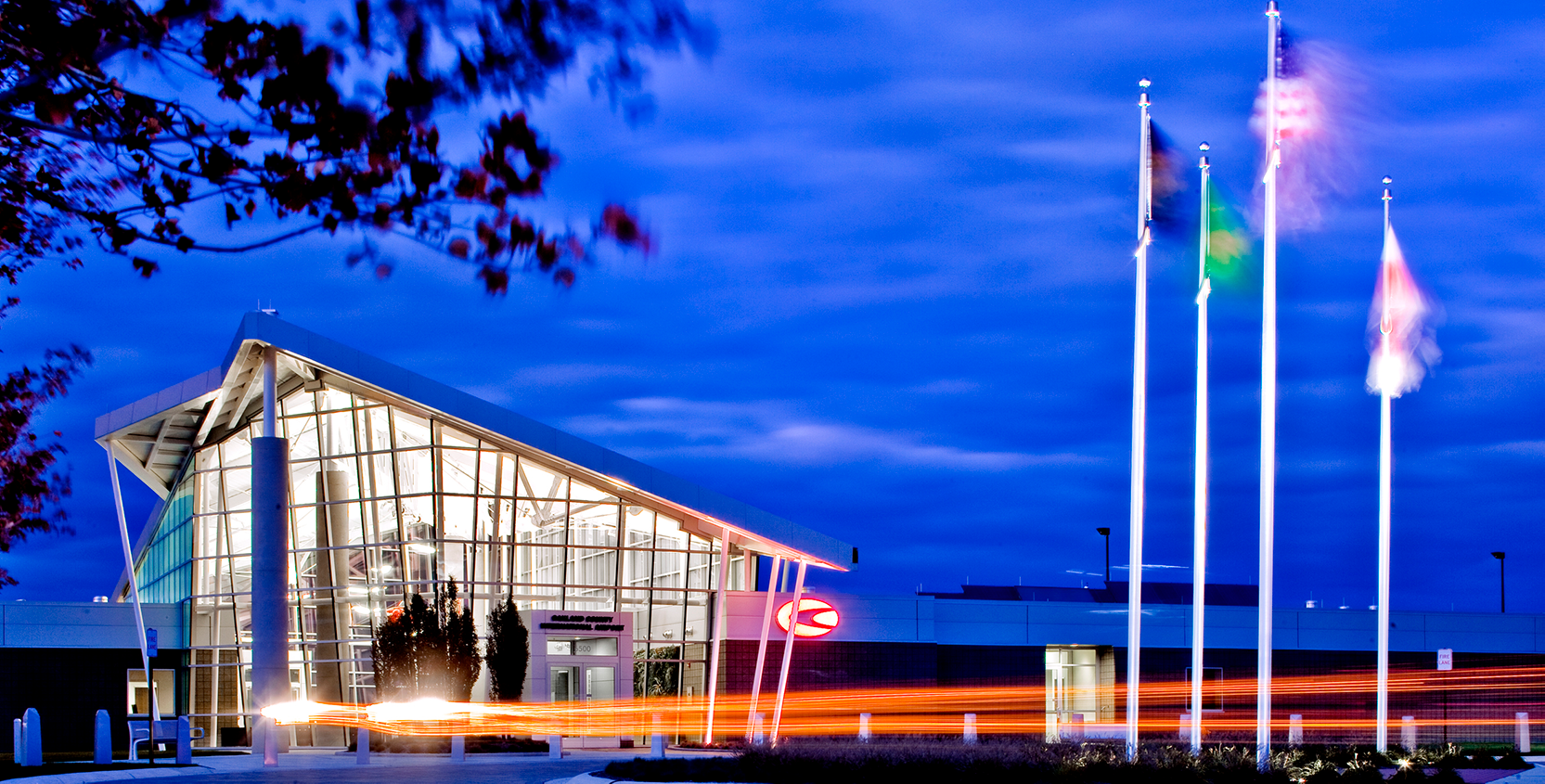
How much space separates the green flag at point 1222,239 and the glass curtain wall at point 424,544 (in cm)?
1546

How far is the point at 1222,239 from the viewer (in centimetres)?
2614

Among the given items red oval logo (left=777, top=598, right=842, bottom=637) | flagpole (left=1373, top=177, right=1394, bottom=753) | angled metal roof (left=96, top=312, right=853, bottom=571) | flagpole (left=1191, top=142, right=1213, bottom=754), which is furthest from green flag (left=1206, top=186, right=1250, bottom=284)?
red oval logo (left=777, top=598, right=842, bottom=637)

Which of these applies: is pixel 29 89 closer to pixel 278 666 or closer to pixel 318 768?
pixel 318 768

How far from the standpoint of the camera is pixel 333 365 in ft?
96.3

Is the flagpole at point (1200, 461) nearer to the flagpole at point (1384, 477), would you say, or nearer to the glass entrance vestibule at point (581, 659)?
the flagpole at point (1384, 477)

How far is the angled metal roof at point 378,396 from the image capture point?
29500mm

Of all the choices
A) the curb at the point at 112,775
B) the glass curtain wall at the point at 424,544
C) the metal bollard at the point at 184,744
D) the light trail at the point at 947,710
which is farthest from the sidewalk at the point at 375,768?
the glass curtain wall at the point at 424,544

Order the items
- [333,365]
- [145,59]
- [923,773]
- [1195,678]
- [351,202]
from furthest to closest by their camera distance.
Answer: [333,365] → [1195,678] → [923,773] → [351,202] → [145,59]

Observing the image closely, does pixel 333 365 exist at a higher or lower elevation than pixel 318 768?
higher

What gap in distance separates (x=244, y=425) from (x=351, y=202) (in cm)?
3310

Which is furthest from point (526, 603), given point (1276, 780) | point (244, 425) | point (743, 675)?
point (1276, 780)

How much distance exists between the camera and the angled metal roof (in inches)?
1161

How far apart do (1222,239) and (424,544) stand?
62.5 feet

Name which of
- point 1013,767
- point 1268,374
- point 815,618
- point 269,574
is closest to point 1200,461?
point 1268,374
